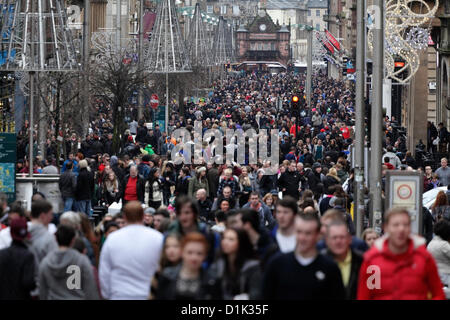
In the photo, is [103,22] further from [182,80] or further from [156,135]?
[156,135]

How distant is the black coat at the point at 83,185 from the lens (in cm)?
2423

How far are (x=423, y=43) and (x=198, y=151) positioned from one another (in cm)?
984

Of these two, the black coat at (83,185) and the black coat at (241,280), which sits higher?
the black coat at (83,185)

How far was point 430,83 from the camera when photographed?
161 ft

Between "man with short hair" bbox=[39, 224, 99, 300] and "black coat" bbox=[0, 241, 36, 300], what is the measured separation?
0.38 m

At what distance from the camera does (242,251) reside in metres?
9.82

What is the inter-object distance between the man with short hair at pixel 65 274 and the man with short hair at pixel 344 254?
6.10ft

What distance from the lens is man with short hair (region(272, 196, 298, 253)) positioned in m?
11.1

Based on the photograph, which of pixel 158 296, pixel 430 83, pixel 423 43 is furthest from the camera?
pixel 430 83

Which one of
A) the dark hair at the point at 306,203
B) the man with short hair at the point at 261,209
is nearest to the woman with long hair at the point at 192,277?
the dark hair at the point at 306,203

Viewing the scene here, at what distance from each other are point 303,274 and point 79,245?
3.04 m

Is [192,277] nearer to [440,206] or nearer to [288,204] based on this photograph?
[288,204]

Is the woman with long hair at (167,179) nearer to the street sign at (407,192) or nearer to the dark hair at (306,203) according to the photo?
the dark hair at (306,203)
